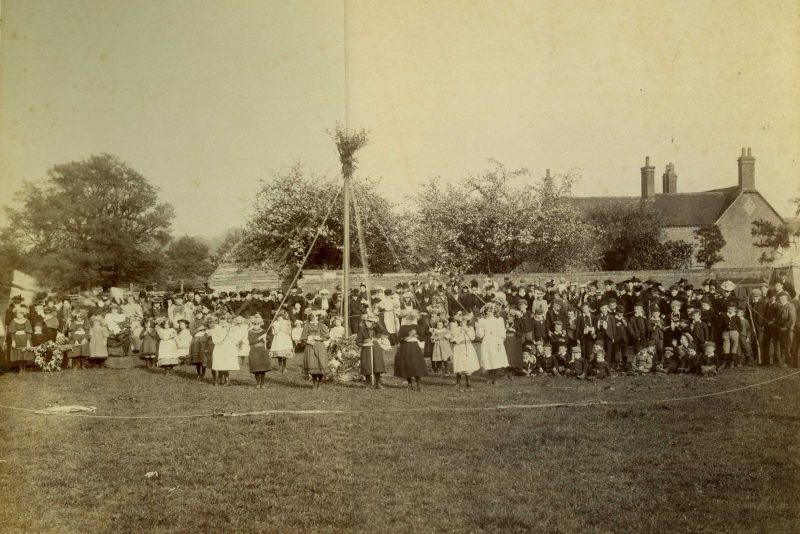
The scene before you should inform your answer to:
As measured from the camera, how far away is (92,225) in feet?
101

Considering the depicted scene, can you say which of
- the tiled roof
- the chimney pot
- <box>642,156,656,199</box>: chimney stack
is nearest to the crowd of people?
the tiled roof

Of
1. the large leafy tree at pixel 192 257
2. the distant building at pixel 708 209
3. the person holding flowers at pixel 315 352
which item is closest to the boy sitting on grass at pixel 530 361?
the person holding flowers at pixel 315 352

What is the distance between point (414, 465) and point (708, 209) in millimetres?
42644

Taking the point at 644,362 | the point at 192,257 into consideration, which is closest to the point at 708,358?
the point at 644,362

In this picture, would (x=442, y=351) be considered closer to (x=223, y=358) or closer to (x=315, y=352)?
(x=315, y=352)

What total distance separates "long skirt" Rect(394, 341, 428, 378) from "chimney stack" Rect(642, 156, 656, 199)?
36.7m

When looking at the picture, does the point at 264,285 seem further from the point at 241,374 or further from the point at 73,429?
the point at 73,429

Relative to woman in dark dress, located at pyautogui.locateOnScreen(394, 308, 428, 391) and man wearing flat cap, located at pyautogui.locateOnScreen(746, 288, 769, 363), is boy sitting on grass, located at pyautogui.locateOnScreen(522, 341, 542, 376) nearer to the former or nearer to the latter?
woman in dark dress, located at pyautogui.locateOnScreen(394, 308, 428, 391)

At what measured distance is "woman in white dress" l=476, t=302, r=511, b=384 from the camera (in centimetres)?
1289

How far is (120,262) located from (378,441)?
2890cm

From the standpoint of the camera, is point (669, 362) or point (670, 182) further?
point (670, 182)

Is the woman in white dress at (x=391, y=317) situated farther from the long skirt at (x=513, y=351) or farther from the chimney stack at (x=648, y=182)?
the chimney stack at (x=648, y=182)

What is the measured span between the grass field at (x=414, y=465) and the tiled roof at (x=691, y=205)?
34.8 meters

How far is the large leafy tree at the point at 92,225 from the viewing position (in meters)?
26.2
